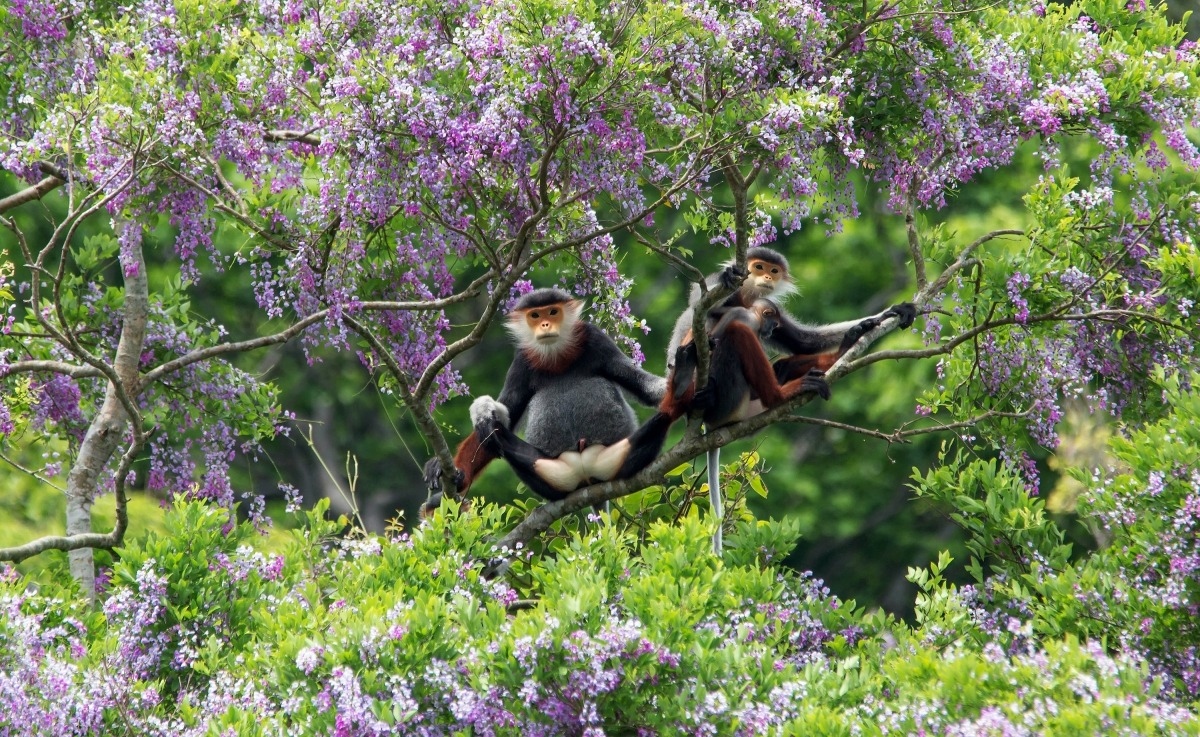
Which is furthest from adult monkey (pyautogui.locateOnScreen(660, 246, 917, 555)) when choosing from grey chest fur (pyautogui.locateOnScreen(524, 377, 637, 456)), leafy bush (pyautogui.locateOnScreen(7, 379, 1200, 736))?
leafy bush (pyautogui.locateOnScreen(7, 379, 1200, 736))

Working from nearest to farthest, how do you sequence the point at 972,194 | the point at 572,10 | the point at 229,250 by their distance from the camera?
the point at 572,10, the point at 229,250, the point at 972,194

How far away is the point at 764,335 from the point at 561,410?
37.2 inches

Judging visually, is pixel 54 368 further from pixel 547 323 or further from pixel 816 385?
pixel 816 385

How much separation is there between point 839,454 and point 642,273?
2.72 metres

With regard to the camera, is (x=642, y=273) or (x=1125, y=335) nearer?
(x=1125, y=335)

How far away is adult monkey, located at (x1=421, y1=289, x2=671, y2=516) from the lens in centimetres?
571

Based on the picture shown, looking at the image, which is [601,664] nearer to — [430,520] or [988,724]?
[988,724]

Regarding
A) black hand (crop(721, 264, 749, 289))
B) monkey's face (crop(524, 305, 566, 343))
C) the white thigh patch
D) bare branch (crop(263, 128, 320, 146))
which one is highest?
bare branch (crop(263, 128, 320, 146))

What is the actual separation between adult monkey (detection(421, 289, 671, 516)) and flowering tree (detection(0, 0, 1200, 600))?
0.84ft

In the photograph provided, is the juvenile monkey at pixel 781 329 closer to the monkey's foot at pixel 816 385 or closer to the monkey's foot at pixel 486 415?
the monkey's foot at pixel 816 385

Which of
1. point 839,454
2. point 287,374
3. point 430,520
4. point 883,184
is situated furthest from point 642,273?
point 430,520

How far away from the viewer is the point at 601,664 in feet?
11.0

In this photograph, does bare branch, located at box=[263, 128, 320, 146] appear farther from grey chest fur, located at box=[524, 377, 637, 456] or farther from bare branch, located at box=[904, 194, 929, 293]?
bare branch, located at box=[904, 194, 929, 293]

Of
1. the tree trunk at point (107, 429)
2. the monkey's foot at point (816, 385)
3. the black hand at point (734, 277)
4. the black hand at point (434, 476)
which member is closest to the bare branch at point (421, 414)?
the black hand at point (434, 476)
